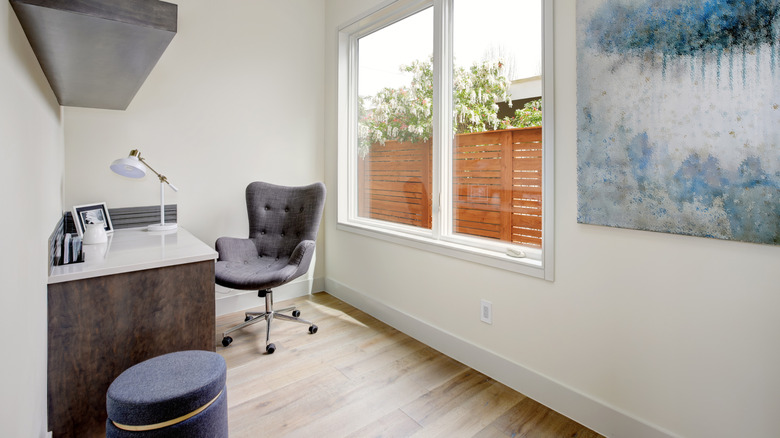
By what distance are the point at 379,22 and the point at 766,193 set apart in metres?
2.63

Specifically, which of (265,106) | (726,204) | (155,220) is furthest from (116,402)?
(265,106)

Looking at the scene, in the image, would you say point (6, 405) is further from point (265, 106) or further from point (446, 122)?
point (265, 106)

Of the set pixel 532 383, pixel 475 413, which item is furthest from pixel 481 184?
pixel 475 413

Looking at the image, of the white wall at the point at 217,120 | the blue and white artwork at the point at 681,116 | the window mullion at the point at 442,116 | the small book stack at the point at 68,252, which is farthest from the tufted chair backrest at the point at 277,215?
the blue and white artwork at the point at 681,116

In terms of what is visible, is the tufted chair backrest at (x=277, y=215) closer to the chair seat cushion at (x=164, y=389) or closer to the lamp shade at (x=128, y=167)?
the lamp shade at (x=128, y=167)

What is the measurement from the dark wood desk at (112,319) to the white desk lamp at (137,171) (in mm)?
513

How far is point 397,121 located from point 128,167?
5.73 ft

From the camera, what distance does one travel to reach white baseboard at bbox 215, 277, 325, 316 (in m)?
3.07

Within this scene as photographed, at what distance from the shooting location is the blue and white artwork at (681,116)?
124 centimetres

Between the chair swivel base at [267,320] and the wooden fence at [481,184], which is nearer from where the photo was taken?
the wooden fence at [481,184]

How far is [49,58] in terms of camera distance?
4.07ft

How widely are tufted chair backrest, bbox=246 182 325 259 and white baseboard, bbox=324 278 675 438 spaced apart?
0.85m

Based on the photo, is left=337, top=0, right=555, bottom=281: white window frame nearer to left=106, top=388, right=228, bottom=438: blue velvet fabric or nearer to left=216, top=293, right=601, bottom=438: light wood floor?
left=216, top=293, right=601, bottom=438: light wood floor

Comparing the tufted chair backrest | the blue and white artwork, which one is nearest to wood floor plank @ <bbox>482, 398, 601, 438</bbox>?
the blue and white artwork
